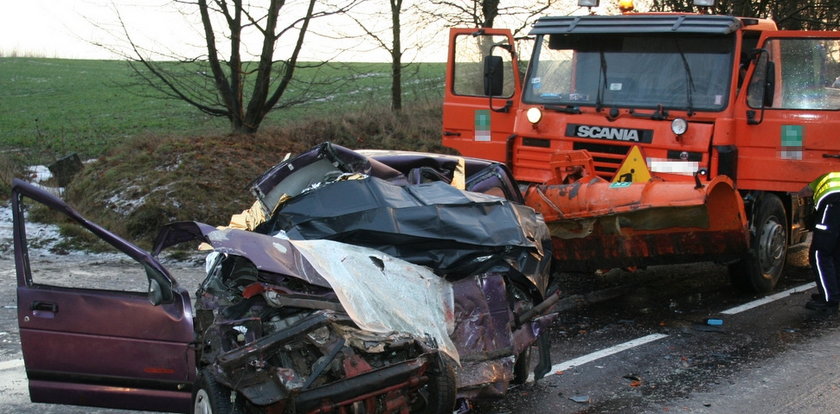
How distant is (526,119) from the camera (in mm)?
8672

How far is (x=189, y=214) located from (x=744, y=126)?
21.0 ft

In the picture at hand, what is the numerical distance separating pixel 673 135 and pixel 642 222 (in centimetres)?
104

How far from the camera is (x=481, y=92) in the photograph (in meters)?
9.33

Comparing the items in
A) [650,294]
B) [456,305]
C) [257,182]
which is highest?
[257,182]

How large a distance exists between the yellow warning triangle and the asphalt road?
3.90 feet

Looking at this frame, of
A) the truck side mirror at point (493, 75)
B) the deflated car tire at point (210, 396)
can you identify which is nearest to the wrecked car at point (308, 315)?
the deflated car tire at point (210, 396)

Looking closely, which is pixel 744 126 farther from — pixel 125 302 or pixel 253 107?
pixel 253 107

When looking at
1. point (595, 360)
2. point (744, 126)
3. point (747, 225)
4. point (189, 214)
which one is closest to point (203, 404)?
point (595, 360)

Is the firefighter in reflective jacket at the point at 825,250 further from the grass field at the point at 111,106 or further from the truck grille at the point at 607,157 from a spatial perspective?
the grass field at the point at 111,106

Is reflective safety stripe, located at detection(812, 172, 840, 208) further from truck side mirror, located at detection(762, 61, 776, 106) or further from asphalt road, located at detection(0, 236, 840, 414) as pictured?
asphalt road, located at detection(0, 236, 840, 414)

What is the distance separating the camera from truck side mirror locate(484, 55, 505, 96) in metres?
8.85

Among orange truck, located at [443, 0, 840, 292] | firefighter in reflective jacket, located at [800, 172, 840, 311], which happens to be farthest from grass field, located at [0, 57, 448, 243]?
firefighter in reflective jacket, located at [800, 172, 840, 311]

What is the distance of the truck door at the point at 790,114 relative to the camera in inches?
302

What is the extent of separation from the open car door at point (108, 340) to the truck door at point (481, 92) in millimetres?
5236
